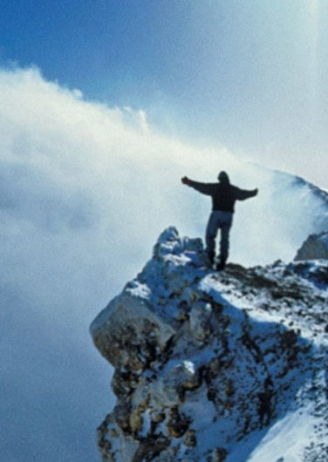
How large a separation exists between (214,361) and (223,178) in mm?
6993

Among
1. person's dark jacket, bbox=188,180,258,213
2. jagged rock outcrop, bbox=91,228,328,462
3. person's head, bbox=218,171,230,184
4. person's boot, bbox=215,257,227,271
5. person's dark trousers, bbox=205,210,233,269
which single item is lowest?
jagged rock outcrop, bbox=91,228,328,462

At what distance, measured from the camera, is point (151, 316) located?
14.2m

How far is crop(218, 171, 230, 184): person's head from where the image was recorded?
662 inches

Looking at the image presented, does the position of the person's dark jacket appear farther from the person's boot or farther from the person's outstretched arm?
the person's boot

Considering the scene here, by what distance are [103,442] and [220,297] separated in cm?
574

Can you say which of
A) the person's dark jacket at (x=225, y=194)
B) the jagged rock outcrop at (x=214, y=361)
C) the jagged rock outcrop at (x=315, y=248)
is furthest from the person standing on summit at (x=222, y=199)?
the jagged rock outcrop at (x=315, y=248)

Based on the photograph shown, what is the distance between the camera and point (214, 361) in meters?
12.3

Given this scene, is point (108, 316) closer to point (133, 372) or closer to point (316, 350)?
point (133, 372)

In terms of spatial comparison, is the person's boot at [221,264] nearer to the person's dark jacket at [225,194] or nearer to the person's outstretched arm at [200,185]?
the person's dark jacket at [225,194]

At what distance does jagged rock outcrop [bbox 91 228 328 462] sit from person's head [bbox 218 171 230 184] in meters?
2.58

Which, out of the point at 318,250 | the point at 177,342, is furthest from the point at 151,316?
the point at 318,250

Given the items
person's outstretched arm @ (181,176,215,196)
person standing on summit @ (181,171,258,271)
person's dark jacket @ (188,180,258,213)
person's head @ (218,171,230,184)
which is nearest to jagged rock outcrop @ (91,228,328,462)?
person standing on summit @ (181,171,258,271)

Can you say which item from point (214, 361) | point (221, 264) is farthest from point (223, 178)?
point (214, 361)

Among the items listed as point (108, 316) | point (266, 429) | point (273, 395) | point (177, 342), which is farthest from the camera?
point (108, 316)
